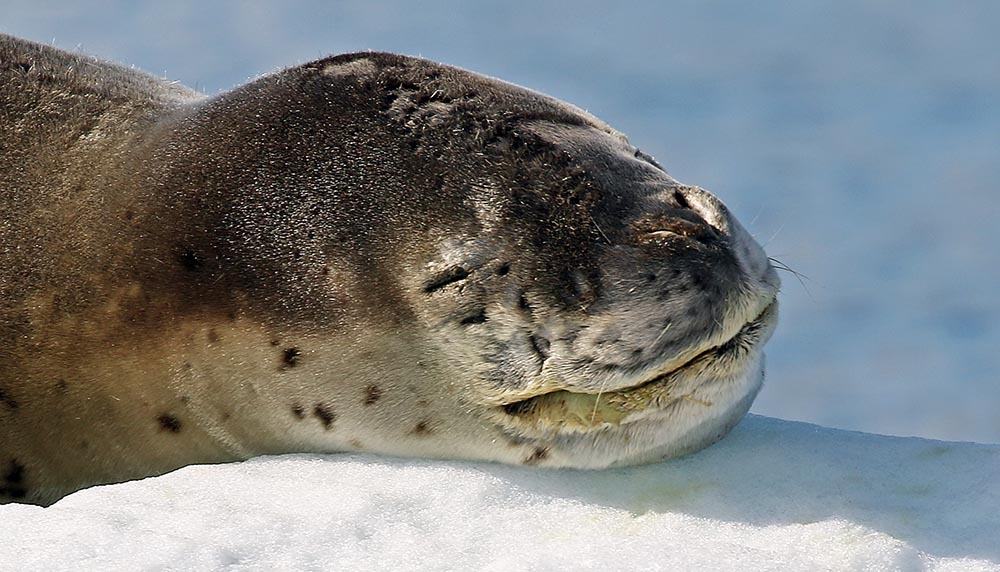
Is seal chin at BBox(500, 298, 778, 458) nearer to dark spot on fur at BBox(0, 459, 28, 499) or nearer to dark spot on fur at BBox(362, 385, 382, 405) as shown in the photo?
dark spot on fur at BBox(362, 385, 382, 405)

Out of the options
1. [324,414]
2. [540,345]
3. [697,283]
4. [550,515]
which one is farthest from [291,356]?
[697,283]

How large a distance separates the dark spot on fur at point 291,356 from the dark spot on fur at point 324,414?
9 centimetres

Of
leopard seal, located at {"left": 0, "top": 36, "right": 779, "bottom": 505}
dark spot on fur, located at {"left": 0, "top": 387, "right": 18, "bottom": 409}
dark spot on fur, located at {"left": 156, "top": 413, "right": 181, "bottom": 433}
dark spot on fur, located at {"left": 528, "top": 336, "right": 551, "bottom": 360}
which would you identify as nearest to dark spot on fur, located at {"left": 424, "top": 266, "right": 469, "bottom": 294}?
leopard seal, located at {"left": 0, "top": 36, "right": 779, "bottom": 505}

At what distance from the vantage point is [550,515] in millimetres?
2764

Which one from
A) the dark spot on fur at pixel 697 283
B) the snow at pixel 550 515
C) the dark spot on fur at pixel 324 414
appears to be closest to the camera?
the snow at pixel 550 515

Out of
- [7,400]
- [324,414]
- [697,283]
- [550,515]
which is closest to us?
[550,515]

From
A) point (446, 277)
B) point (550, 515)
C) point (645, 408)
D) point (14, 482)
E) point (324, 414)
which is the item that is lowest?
point (14, 482)

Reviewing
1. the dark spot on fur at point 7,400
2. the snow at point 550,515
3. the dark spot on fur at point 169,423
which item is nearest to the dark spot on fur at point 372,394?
the snow at point 550,515

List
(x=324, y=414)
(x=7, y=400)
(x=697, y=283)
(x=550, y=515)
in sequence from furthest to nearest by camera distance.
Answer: (x=7, y=400), (x=324, y=414), (x=697, y=283), (x=550, y=515)

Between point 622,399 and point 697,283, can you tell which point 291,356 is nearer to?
point 622,399

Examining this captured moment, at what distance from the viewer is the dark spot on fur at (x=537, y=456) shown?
297cm

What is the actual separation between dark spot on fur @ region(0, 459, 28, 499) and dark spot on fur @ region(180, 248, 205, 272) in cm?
54

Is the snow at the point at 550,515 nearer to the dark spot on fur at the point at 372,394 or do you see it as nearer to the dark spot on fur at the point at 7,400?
the dark spot on fur at the point at 372,394

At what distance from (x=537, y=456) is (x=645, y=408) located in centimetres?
23
